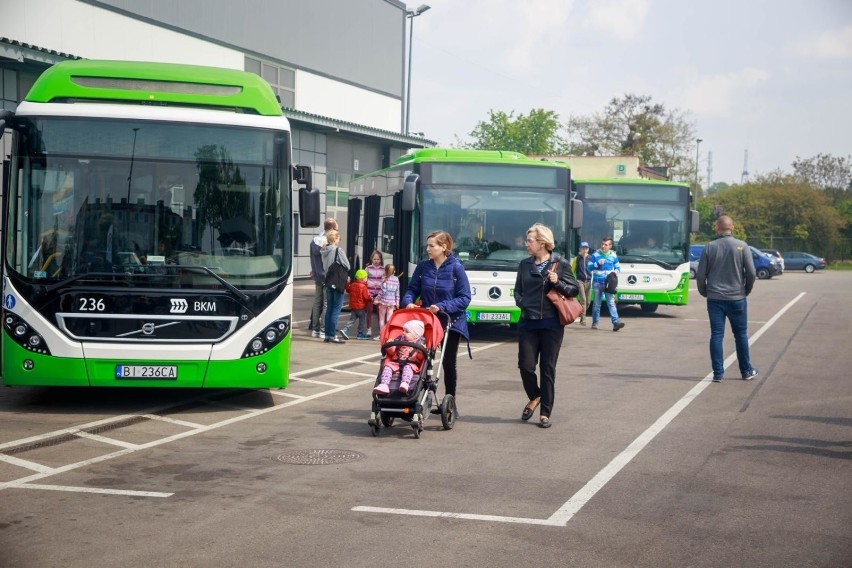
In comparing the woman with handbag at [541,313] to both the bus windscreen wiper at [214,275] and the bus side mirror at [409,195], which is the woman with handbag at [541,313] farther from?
the bus side mirror at [409,195]

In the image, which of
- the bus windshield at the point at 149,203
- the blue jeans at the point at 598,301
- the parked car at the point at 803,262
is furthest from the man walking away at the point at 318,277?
the parked car at the point at 803,262

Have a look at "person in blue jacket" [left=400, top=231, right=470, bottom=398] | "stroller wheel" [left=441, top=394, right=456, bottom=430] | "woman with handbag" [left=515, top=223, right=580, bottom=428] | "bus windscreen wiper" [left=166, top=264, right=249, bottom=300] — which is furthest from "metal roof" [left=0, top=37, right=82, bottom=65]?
"stroller wheel" [left=441, top=394, right=456, bottom=430]

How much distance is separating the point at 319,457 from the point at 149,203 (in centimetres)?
352

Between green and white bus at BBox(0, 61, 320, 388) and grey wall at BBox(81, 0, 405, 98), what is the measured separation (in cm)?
1997

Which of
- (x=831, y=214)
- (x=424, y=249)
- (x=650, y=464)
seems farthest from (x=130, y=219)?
(x=831, y=214)

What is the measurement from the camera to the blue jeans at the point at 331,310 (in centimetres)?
1784

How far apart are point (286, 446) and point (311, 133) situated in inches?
1165

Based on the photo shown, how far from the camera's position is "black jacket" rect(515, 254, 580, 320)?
33.0 feet

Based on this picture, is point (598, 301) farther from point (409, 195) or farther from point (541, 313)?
point (541, 313)

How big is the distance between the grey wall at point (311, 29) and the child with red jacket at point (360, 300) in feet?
48.6

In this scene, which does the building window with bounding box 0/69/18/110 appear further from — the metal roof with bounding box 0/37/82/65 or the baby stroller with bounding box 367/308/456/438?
the baby stroller with bounding box 367/308/456/438

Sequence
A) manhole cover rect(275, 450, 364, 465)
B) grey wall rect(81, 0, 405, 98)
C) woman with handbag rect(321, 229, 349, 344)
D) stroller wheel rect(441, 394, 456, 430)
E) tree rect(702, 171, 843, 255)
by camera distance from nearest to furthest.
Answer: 1. manhole cover rect(275, 450, 364, 465)
2. stroller wheel rect(441, 394, 456, 430)
3. woman with handbag rect(321, 229, 349, 344)
4. grey wall rect(81, 0, 405, 98)
5. tree rect(702, 171, 843, 255)

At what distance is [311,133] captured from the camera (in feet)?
124

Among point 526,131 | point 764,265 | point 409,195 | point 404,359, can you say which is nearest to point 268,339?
point 404,359
